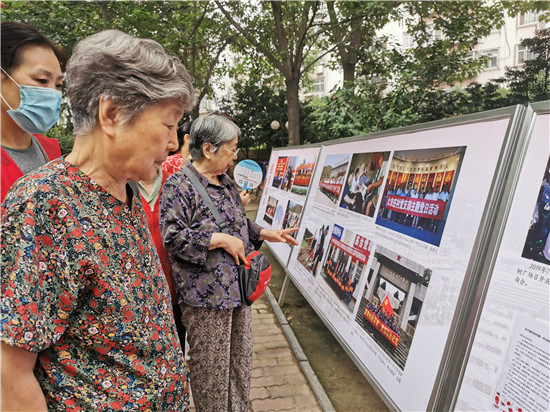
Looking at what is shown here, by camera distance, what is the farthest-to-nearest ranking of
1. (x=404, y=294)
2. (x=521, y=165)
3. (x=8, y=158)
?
(x=404, y=294), (x=8, y=158), (x=521, y=165)

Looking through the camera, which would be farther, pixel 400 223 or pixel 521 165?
pixel 400 223

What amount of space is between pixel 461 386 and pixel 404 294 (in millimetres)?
460

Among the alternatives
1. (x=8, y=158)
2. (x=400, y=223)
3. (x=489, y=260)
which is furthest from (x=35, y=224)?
(x=400, y=223)

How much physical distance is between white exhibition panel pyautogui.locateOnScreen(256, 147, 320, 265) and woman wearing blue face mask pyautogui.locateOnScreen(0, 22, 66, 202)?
101 inches

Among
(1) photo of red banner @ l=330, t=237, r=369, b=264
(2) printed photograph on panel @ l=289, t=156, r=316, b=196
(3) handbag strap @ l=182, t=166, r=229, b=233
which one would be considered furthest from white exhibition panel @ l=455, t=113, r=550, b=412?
(2) printed photograph on panel @ l=289, t=156, r=316, b=196

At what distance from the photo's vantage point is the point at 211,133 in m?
2.09

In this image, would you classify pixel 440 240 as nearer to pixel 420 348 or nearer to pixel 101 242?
pixel 420 348

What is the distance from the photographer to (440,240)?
1.52 m

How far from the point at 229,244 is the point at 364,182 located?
108 centimetres

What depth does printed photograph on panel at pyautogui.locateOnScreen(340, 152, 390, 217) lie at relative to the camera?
2189mm

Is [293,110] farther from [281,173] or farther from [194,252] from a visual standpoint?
[194,252]

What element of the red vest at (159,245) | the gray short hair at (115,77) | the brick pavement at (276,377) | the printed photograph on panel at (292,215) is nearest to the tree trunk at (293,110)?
the printed photograph on panel at (292,215)

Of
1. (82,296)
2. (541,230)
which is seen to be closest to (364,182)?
(541,230)

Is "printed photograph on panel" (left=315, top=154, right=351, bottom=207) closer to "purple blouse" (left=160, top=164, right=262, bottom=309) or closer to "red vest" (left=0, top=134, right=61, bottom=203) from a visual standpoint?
"purple blouse" (left=160, top=164, right=262, bottom=309)
